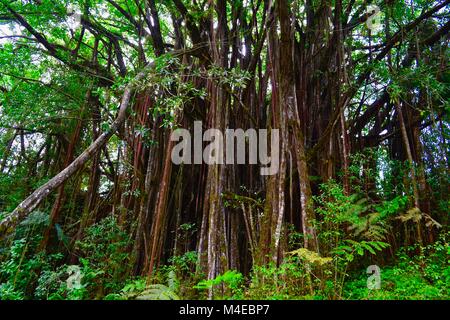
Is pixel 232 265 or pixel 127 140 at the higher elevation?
pixel 127 140

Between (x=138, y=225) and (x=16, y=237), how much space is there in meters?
1.64

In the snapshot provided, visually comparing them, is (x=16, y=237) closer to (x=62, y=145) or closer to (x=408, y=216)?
(x=62, y=145)

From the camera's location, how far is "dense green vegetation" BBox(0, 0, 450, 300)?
2.84 meters

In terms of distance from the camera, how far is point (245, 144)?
13.3ft

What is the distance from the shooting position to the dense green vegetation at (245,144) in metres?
2.84

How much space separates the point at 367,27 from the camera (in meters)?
4.13

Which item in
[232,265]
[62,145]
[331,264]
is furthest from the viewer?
[62,145]

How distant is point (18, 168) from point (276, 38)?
4.53 meters

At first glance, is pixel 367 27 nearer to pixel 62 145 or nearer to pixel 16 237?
pixel 62 145
